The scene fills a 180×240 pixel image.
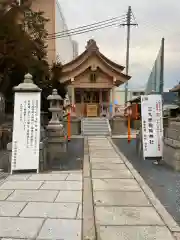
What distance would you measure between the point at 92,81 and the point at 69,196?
15.9 meters

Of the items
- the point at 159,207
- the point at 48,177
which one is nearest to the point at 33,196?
the point at 48,177

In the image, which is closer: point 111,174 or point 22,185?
point 22,185

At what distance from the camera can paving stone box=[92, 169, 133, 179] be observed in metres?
6.15

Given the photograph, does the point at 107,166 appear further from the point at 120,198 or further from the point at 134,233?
the point at 134,233

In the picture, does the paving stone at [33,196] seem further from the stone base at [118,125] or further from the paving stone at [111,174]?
the stone base at [118,125]

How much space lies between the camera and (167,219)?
12.1ft

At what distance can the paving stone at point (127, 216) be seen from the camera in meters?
3.57

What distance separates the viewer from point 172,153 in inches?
278

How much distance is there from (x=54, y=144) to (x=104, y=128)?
30.4 ft

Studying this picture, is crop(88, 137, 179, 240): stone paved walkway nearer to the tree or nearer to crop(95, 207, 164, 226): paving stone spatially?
crop(95, 207, 164, 226): paving stone

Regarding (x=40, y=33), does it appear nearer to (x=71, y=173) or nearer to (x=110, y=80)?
(x=110, y=80)

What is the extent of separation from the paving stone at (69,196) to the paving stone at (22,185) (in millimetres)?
760

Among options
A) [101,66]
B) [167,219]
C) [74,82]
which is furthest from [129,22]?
[167,219]

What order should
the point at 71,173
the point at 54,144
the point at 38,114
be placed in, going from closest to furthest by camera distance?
the point at 71,173, the point at 38,114, the point at 54,144
